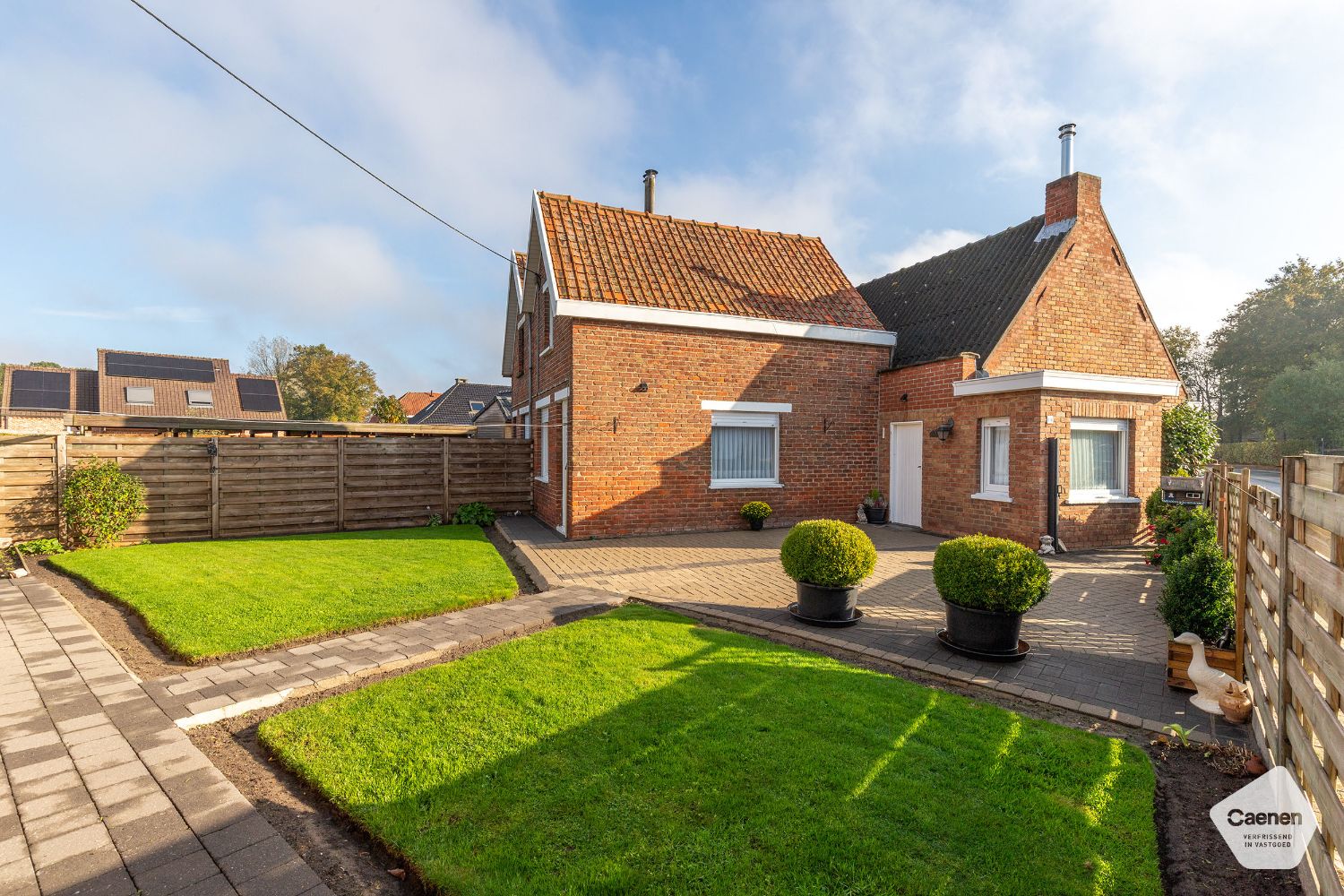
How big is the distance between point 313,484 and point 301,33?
27.3ft

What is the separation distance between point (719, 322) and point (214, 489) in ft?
34.8

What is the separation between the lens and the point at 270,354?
56125 millimetres

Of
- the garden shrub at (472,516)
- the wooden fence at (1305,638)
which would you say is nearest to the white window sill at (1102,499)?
the wooden fence at (1305,638)

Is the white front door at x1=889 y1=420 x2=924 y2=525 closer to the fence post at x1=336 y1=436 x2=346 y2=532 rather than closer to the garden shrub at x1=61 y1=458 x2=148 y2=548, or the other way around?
the fence post at x1=336 y1=436 x2=346 y2=532

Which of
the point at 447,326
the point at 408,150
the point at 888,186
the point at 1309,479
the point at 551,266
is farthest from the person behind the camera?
the point at 447,326

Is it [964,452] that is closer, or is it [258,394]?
[964,452]

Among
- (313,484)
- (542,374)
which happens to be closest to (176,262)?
(313,484)

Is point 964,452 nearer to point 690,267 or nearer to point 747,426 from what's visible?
point 747,426

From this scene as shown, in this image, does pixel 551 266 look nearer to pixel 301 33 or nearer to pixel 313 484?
pixel 301 33

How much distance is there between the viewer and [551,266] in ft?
38.4

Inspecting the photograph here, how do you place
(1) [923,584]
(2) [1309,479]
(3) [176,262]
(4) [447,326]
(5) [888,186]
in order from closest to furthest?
1. (2) [1309,479]
2. (1) [923,584]
3. (5) [888,186]
4. (3) [176,262]
5. (4) [447,326]

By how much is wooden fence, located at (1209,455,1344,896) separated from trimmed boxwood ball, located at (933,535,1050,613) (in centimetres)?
142

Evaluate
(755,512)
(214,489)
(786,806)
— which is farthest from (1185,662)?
(214,489)

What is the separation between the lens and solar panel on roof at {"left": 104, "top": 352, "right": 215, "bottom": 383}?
36.1m
